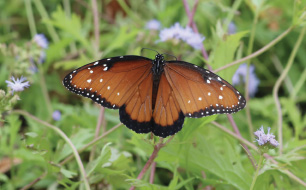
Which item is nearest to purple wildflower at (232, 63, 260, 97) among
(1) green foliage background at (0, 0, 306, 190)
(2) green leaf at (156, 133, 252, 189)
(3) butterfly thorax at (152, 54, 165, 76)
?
(1) green foliage background at (0, 0, 306, 190)

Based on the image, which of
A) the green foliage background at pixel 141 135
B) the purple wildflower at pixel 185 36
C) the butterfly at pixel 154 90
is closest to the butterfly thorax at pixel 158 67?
the butterfly at pixel 154 90

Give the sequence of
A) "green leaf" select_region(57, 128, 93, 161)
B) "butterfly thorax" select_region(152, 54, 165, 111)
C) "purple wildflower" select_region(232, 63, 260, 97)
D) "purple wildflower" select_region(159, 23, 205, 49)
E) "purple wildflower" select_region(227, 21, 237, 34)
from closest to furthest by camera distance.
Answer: "butterfly thorax" select_region(152, 54, 165, 111)
"green leaf" select_region(57, 128, 93, 161)
"purple wildflower" select_region(159, 23, 205, 49)
"purple wildflower" select_region(232, 63, 260, 97)
"purple wildflower" select_region(227, 21, 237, 34)

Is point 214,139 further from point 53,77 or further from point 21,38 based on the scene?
point 21,38

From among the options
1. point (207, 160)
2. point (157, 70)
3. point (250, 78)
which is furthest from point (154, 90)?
point (250, 78)

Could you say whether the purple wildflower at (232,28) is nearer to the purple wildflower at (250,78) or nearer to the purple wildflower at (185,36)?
the purple wildflower at (250,78)

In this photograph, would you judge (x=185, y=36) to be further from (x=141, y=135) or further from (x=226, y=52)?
(x=141, y=135)

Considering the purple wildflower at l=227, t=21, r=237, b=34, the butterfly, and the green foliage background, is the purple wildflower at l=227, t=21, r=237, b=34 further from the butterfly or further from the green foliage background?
the butterfly

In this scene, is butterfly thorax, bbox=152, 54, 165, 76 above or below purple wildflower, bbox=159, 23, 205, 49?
below
